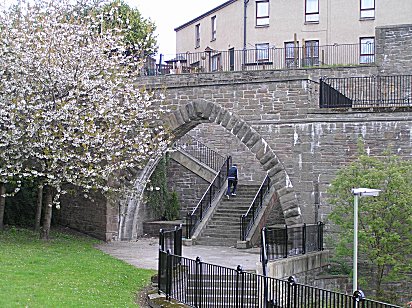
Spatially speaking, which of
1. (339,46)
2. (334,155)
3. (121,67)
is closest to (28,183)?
(121,67)

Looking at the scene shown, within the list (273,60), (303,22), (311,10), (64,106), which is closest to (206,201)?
(64,106)

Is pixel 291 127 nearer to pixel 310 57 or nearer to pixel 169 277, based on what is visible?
pixel 169 277

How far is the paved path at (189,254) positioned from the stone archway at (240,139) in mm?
1316

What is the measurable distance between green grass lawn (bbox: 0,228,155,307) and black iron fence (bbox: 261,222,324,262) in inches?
111

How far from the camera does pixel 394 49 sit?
27.8 metres

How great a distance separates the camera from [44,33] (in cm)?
2072

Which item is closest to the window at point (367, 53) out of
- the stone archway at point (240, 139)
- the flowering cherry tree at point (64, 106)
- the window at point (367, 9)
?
the window at point (367, 9)

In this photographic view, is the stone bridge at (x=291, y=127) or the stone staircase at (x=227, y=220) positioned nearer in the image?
the stone bridge at (x=291, y=127)

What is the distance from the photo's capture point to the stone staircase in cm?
2316

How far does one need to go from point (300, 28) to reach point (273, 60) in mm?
2852

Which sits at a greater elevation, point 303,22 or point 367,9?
point 367,9

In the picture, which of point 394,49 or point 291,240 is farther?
point 394,49

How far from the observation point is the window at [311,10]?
36625 millimetres

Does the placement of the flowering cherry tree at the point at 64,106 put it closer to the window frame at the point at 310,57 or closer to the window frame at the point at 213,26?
the window frame at the point at 310,57
